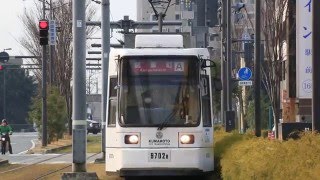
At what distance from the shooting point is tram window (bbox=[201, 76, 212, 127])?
1869 centimetres

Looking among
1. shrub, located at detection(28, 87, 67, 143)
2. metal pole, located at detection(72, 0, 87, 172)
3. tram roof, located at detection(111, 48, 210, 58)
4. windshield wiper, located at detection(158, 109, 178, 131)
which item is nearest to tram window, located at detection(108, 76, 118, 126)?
tram roof, located at detection(111, 48, 210, 58)

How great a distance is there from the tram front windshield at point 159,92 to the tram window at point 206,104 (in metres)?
0.18

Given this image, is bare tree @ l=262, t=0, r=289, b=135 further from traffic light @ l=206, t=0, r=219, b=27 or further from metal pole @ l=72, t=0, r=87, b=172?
metal pole @ l=72, t=0, r=87, b=172

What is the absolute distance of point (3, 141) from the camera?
40.8m

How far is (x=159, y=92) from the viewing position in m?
18.6

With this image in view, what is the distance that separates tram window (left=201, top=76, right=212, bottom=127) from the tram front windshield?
0.60 ft

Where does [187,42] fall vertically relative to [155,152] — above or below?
above

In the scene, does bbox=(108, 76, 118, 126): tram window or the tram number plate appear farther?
bbox=(108, 76, 118, 126): tram window

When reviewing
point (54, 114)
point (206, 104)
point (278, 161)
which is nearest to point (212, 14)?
point (54, 114)

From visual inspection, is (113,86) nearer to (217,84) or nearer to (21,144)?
(217,84)

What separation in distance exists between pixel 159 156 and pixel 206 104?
166cm

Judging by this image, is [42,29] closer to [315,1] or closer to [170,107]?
[170,107]

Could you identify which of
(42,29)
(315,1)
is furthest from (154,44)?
(42,29)

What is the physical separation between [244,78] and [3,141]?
490 inches
